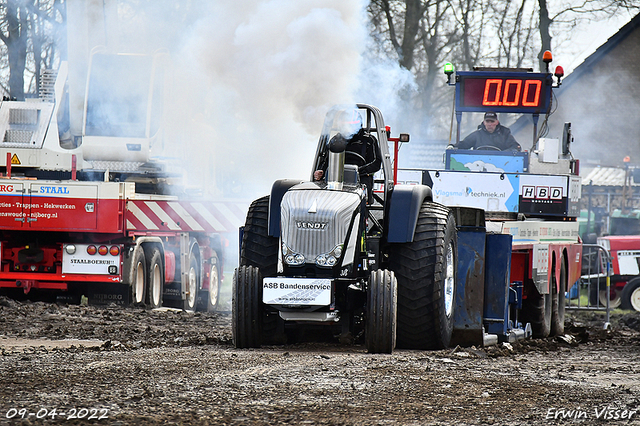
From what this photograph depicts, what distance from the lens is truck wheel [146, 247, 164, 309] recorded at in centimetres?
1341

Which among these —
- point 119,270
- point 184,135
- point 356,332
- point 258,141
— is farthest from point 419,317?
point 184,135

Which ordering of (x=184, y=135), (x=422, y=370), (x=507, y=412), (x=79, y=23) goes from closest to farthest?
(x=507, y=412) → (x=422, y=370) → (x=79, y=23) → (x=184, y=135)

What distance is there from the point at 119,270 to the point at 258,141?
298cm

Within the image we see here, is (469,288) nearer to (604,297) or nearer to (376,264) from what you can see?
(376,264)

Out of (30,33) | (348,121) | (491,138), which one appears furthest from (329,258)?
(30,33)

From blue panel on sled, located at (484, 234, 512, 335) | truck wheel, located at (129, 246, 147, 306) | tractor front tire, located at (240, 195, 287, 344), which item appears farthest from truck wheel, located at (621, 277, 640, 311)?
tractor front tire, located at (240, 195, 287, 344)

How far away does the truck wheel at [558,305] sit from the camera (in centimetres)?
1123

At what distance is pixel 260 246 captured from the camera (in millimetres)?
7844

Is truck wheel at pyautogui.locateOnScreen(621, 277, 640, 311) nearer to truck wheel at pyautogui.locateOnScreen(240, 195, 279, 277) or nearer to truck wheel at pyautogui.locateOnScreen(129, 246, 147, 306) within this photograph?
truck wheel at pyautogui.locateOnScreen(129, 246, 147, 306)

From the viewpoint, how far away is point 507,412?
5.08m

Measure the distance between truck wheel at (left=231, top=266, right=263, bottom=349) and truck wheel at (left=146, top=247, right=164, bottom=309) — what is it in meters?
6.11

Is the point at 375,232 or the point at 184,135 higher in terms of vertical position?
the point at 184,135

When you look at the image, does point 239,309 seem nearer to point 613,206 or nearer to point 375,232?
point 375,232

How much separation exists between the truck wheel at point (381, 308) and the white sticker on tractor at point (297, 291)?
375mm
